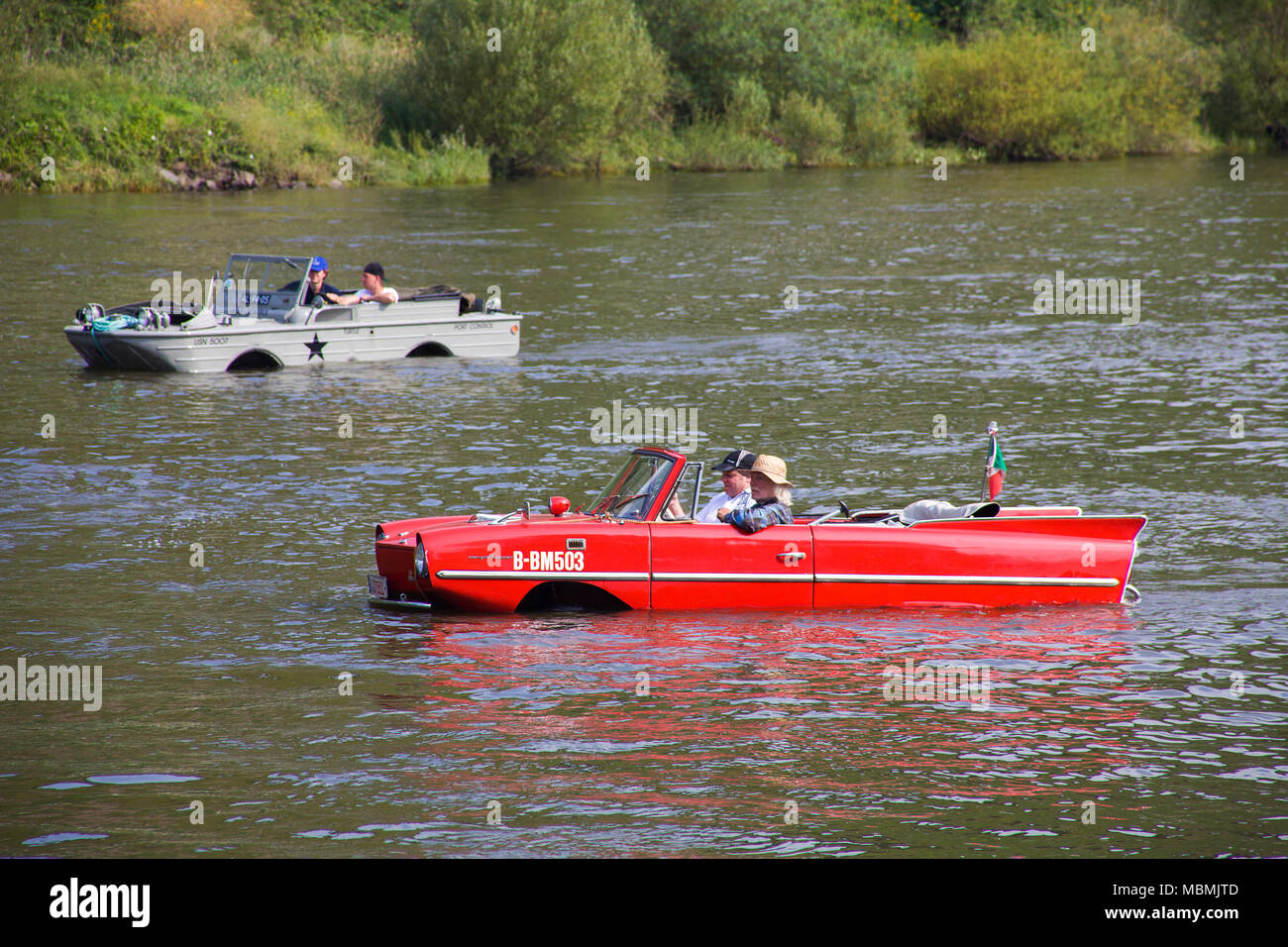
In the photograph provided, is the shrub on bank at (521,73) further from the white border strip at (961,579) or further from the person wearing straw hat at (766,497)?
the white border strip at (961,579)

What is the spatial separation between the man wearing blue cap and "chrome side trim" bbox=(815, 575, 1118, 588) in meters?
12.5

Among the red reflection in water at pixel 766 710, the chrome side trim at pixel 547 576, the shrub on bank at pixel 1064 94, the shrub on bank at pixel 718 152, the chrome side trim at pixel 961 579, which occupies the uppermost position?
the shrub on bank at pixel 1064 94

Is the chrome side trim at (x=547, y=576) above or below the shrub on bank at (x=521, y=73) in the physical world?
below

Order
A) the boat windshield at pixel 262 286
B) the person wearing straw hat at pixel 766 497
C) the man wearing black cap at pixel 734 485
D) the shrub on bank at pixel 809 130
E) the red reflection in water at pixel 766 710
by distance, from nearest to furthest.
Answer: the red reflection in water at pixel 766 710 → the person wearing straw hat at pixel 766 497 → the man wearing black cap at pixel 734 485 → the boat windshield at pixel 262 286 → the shrub on bank at pixel 809 130

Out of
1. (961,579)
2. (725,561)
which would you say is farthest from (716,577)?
(961,579)

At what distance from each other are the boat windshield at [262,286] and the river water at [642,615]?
1326 mm

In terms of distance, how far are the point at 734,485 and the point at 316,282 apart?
39.6 ft

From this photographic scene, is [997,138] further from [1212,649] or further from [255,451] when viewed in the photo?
[1212,649]

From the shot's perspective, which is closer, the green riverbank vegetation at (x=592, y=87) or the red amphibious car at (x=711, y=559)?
the red amphibious car at (x=711, y=559)

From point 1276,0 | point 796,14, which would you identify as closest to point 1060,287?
point 796,14

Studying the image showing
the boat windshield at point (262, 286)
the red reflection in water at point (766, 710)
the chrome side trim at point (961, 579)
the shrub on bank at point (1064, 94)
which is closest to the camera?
the red reflection in water at point (766, 710)

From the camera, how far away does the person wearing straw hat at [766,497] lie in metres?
10.7

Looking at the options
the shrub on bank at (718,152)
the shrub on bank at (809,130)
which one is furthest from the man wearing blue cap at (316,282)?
the shrub on bank at (809,130)

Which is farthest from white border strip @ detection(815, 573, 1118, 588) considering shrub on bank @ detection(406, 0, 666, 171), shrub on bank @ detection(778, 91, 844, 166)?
shrub on bank @ detection(778, 91, 844, 166)
